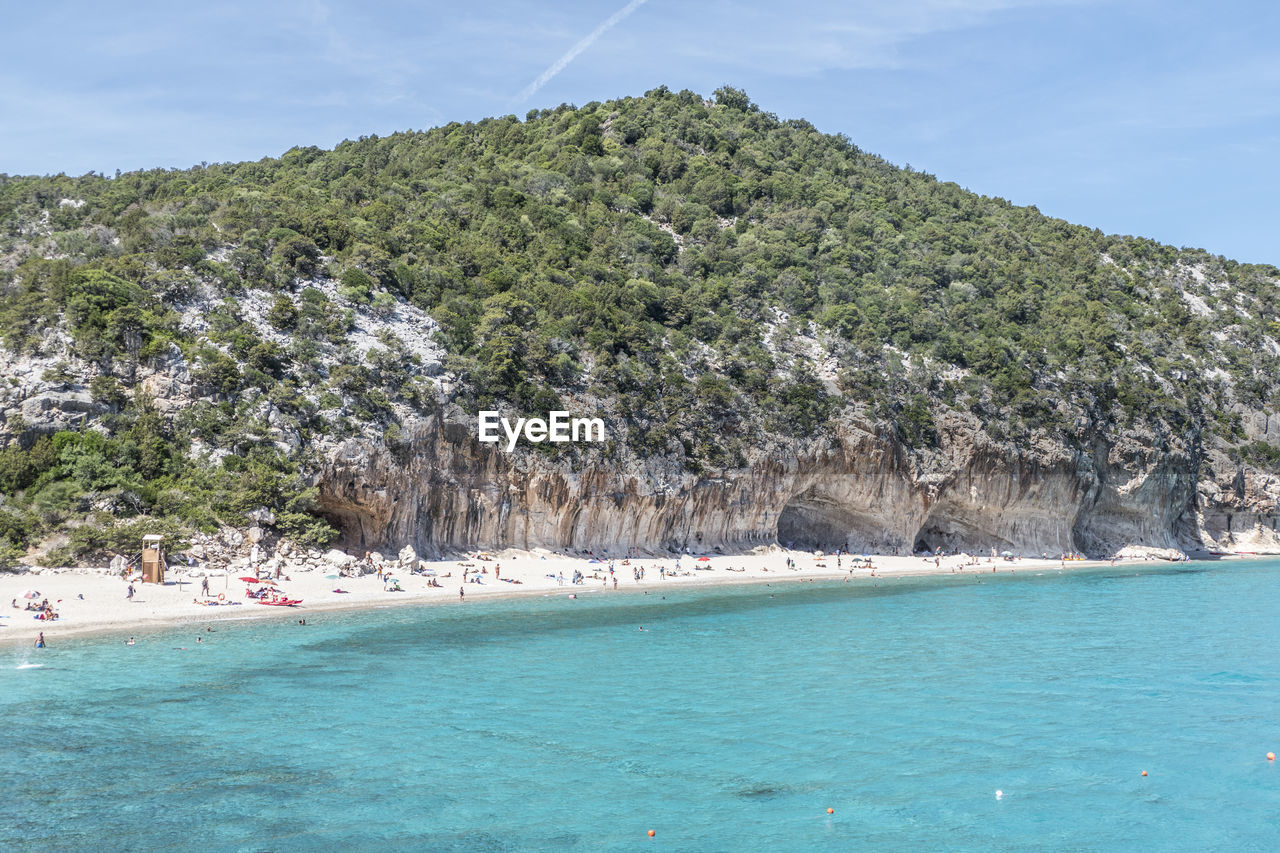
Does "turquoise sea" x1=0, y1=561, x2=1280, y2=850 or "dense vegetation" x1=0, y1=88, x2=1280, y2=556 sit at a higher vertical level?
"dense vegetation" x1=0, y1=88, x2=1280, y2=556

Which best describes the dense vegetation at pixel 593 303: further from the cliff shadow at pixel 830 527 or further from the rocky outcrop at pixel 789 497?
the cliff shadow at pixel 830 527

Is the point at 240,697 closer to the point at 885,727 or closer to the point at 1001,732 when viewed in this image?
the point at 885,727

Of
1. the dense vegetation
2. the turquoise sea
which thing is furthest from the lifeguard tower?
the turquoise sea

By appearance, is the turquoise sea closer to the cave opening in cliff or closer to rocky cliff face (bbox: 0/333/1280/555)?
rocky cliff face (bbox: 0/333/1280/555)

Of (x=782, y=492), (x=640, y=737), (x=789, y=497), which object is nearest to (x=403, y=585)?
(x=640, y=737)

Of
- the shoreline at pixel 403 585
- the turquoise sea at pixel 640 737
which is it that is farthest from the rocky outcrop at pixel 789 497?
the turquoise sea at pixel 640 737

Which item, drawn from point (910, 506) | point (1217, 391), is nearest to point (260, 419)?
point (910, 506)
